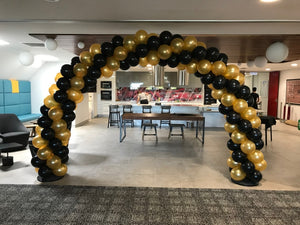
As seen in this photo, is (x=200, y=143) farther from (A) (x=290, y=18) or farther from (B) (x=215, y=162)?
(A) (x=290, y=18)

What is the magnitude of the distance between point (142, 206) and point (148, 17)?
103 inches

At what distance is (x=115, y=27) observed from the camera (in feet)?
12.3

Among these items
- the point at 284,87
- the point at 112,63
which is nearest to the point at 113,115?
the point at 112,63

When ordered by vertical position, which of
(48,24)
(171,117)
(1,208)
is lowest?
(1,208)

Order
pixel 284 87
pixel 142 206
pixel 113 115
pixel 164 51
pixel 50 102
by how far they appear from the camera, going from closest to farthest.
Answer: pixel 142 206
pixel 164 51
pixel 50 102
pixel 113 115
pixel 284 87

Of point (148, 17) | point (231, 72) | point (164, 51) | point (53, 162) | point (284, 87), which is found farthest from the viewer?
point (284, 87)

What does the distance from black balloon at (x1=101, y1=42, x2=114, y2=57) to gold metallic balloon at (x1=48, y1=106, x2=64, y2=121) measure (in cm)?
115

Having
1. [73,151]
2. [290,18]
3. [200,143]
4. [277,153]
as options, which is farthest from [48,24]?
[277,153]

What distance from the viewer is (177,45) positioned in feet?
11.1

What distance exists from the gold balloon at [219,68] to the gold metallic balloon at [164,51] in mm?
716

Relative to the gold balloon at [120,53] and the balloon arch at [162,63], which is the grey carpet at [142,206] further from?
the gold balloon at [120,53]

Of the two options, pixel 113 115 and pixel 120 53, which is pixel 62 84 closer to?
pixel 120 53

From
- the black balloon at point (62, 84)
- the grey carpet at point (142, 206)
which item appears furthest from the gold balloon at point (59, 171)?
the black balloon at point (62, 84)

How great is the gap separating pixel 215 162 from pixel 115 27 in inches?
132
